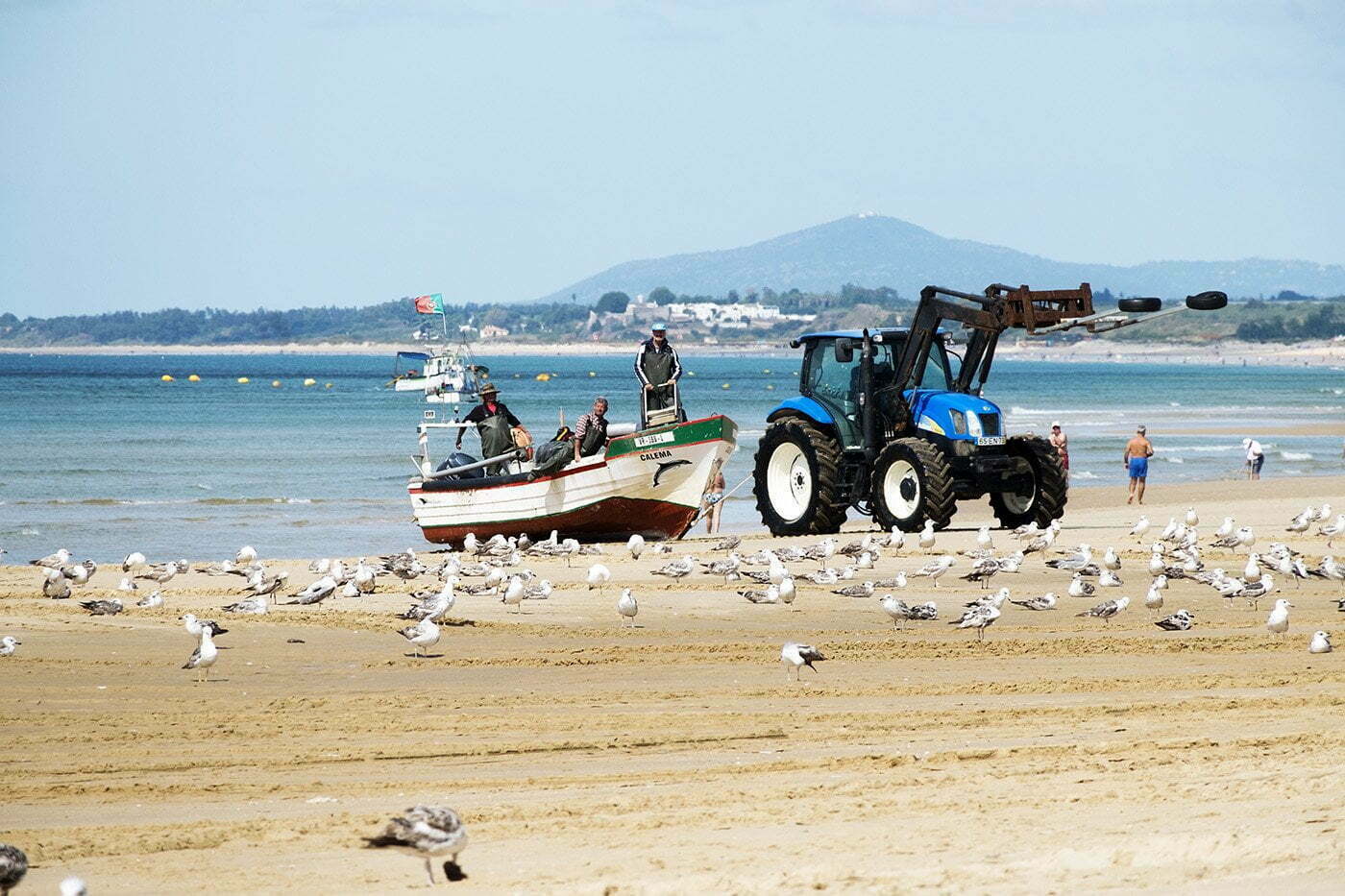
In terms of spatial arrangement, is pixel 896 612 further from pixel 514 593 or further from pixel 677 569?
pixel 677 569

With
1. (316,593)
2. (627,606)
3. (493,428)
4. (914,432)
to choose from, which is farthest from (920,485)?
(316,593)

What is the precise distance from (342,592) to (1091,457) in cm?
2797

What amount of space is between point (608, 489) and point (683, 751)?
36.5 ft

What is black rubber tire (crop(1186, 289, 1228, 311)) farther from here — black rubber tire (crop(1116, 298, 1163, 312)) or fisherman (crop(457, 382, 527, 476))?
fisherman (crop(457, 382, 527, 476))

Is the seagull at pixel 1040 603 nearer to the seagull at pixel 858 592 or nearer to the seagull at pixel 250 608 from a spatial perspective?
the seagull at pixel 858 592

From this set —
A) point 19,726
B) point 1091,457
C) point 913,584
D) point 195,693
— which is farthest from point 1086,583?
point 1091,457

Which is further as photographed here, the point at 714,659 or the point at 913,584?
the point at 913,584

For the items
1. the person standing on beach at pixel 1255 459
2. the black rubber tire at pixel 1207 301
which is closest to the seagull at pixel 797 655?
the black rubber tire at pixel 1207 301

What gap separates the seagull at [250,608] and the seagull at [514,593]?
186 cm

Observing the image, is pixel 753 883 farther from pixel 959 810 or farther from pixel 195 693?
pixel 195 693

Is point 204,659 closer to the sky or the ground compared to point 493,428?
closer to the ground

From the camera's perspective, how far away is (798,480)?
64.9 ft

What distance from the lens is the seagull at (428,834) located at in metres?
5.90

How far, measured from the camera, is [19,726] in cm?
867
